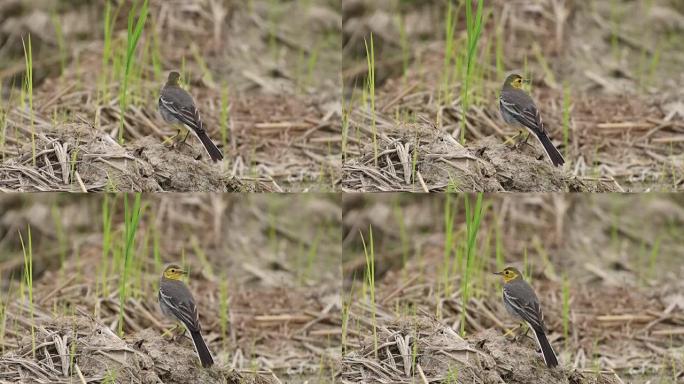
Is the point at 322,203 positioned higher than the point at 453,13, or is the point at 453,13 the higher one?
the point at 453,13

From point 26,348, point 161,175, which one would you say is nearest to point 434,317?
point 161,175

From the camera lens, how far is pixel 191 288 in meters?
6.27

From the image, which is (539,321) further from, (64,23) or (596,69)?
(64,23)

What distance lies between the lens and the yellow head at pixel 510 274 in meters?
6.20

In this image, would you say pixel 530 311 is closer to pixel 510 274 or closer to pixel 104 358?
pixel 510 274

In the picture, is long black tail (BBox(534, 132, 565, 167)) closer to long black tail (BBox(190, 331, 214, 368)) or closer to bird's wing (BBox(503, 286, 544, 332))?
bird's wing (BBox(503, 286, 544, 332))

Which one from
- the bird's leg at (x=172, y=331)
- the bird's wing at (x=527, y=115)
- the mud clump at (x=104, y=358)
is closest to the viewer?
the mud clump at (x=104, y=358)

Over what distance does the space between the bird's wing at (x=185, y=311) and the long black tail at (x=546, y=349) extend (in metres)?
1.97

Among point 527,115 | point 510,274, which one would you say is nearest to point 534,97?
point 527,115

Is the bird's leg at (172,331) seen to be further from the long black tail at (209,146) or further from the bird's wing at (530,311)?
the bird's wing at (530,311)

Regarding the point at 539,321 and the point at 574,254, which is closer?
the point at 539,321

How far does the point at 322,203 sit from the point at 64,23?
1934 mm

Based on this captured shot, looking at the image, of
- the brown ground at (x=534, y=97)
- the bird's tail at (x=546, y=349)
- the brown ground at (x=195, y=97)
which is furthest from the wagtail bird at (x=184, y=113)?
the bird's tail at (x=546, y=349)

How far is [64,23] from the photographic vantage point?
638cm
